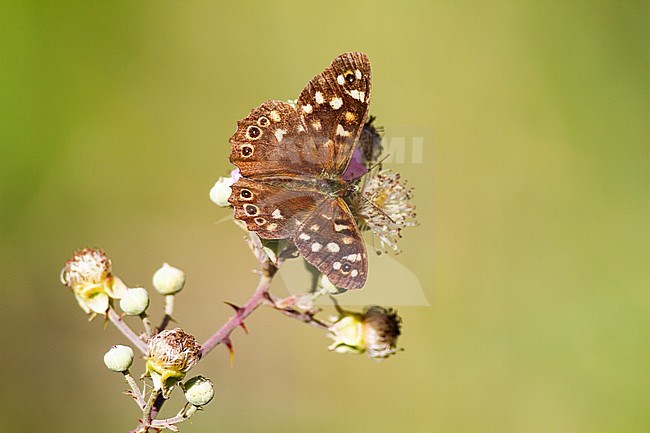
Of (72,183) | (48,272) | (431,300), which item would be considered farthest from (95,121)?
(431,300)

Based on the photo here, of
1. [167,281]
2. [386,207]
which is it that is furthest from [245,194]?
[386,207]

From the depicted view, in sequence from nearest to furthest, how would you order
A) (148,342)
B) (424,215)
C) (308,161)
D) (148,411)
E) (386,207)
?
(148,411), (148,342), (308,161), (386,207), (424,215)

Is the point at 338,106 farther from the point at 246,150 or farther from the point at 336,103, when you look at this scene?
the point at 246,150

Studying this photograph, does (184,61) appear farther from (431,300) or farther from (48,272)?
(431,300)

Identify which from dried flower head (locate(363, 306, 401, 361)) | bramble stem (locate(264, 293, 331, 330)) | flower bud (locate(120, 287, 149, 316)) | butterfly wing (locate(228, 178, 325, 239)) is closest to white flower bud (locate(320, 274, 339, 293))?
bramble stem (locate(264, 293, 331, 330))

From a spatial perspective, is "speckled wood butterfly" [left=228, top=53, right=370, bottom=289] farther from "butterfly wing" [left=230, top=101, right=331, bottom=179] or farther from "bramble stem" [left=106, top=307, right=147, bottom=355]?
"bramble stem" [left=106, top=307, right=147, bottom=355]
